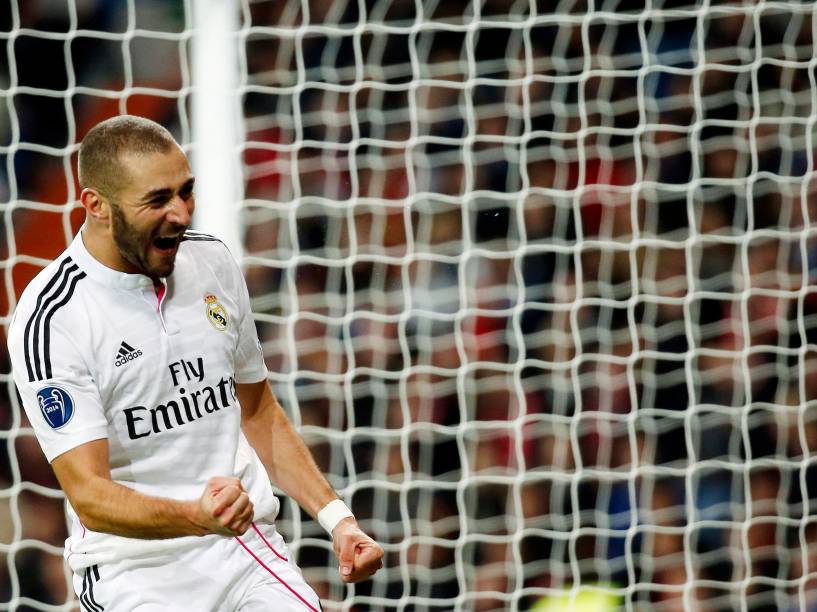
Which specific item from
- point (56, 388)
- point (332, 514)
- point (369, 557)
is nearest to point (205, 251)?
point (56, 388)

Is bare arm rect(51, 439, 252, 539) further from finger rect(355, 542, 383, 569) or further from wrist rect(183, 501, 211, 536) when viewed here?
finger rect(355, 542, 383, 569)

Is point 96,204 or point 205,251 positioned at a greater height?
point 96,204

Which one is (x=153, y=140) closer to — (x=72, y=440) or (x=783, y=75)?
(x=72, y=440)

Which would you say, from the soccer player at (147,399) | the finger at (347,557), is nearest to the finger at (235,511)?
the soccer player at (147,399)

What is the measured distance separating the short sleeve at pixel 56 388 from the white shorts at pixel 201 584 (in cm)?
26

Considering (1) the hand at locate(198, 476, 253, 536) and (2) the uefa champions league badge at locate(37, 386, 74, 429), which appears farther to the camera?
(2) the uefa champions league badge at locate(37, 386, 74, 429)

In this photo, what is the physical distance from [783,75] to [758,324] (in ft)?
2.90

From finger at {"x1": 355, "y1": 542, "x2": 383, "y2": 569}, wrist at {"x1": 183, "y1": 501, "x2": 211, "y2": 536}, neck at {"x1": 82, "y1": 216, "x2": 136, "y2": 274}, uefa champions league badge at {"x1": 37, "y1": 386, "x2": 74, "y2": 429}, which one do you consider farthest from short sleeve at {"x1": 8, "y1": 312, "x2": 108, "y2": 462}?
finger at {"x1": 355, "y1": 542, "x2": 383, "y2": 569}

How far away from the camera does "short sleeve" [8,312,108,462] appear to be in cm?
167

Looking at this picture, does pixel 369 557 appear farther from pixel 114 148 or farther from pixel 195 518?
pixel 114 148

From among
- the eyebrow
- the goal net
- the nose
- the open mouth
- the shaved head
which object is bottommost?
the goal net

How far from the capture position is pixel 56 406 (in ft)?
5.48

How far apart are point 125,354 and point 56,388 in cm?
12

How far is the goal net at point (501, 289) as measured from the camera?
3.59 meters
